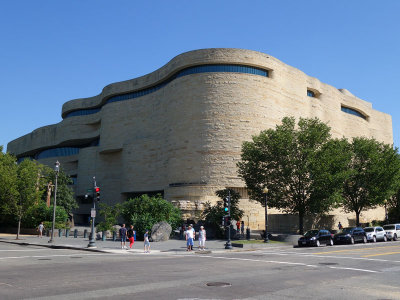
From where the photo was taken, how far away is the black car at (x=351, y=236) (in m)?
31.0

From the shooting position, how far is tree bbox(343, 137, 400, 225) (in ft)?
141

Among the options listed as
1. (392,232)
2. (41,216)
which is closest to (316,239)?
(392,232)

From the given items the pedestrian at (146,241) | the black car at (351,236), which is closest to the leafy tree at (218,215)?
the black car at (351,236)

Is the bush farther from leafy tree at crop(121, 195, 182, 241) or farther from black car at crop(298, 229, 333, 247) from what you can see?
black car at crop(298, 229, 333, 247)

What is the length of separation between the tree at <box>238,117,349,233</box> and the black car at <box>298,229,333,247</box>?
18.1 feet

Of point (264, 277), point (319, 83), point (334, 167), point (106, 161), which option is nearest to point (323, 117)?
point (319, 83)

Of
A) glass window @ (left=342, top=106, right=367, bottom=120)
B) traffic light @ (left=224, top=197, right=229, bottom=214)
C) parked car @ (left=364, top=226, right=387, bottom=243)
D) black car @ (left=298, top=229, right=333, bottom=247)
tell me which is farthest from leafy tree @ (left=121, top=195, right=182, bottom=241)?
glass window @ (left=342, top=106, right=367, bottom=120)

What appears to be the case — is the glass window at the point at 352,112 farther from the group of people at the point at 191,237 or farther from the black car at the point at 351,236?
the group of people at the point at 191,237

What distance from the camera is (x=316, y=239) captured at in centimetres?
2862

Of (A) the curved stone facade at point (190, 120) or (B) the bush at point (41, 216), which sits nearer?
(B) the bush at point (41, 216)

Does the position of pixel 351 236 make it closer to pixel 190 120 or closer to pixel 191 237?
pixel 191 237

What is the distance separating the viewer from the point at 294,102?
208 feet

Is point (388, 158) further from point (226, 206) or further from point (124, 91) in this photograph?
point (124, 91)

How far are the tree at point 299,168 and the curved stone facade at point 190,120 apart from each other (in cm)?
1429
